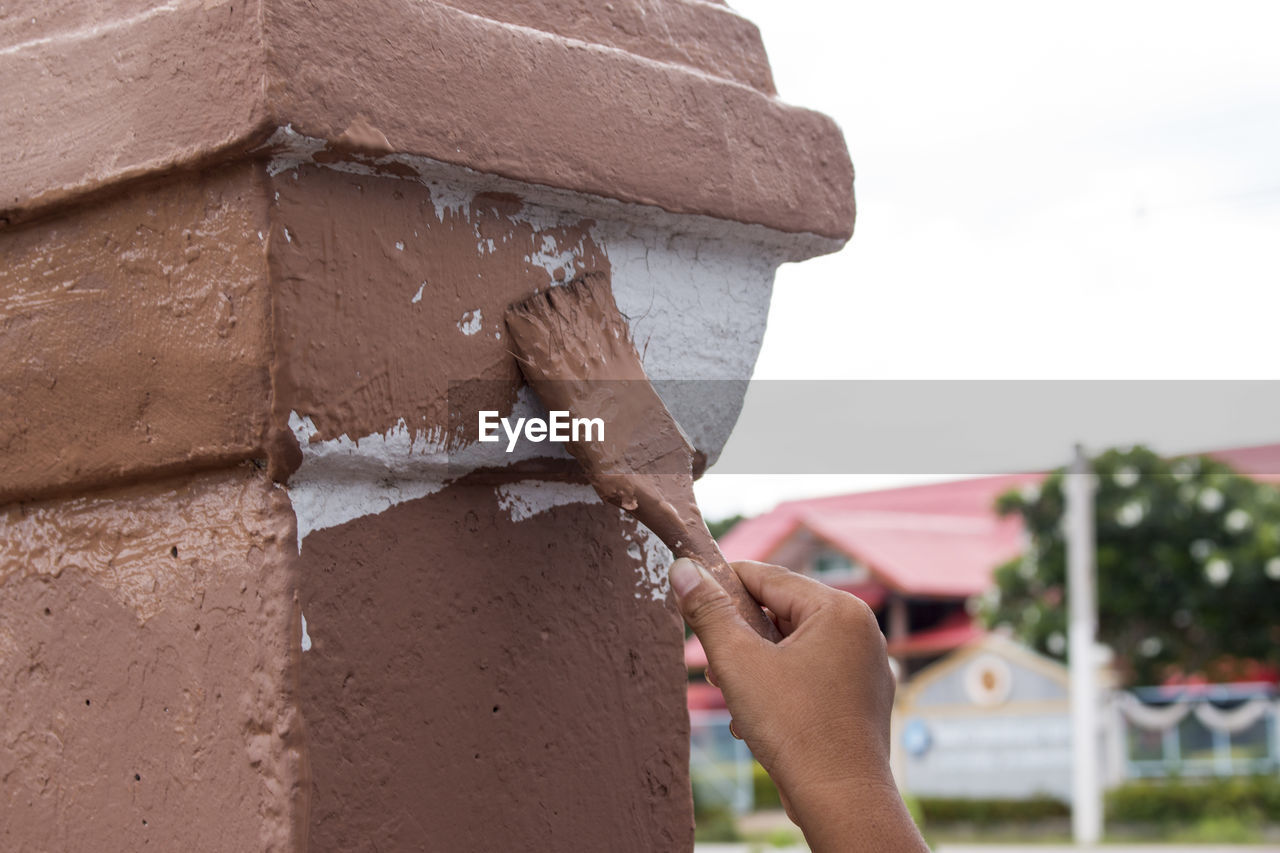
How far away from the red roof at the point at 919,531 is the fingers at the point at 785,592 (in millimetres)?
17579

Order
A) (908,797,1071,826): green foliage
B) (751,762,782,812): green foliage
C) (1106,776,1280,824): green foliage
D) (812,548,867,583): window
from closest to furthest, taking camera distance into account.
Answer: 1. (1106,776,1280,824): green foliage
2. (908,797,1071,826): green foliage
3. (751,762,782,812): green foliage
4. (812,548,867,583): window

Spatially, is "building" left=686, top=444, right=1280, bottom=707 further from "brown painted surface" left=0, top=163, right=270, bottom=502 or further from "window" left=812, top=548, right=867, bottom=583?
"brown painted surface" left=0, top=163, right=270, bottom=502

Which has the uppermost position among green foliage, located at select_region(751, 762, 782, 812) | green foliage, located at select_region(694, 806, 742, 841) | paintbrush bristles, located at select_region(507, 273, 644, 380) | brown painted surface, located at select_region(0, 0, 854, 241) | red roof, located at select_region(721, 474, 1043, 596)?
brown painted surface, located at select_region(0, 0, 854, 241)

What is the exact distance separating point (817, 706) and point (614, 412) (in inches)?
10.9

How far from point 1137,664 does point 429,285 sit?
16.2m

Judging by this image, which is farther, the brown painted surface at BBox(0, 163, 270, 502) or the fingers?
the fingers

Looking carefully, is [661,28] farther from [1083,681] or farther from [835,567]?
[835,567]

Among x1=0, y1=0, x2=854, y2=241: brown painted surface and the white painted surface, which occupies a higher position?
x1=0, y1=0, x2=854, y2=241: brown painted surface

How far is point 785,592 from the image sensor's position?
101 cm

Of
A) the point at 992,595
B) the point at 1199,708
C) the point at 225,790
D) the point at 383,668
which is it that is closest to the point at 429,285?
the point at 383,668

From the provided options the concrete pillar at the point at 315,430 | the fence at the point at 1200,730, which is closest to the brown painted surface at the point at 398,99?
the concrete pillar at the point at 315,430

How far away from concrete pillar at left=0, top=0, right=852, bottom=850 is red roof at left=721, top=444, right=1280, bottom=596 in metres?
17.6

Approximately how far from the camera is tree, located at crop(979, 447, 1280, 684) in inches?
587

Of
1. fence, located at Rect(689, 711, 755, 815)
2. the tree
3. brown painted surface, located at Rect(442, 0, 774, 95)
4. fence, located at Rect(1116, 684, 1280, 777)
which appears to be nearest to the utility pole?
fence, located at Rect(1116, 684, 1280, 777)
